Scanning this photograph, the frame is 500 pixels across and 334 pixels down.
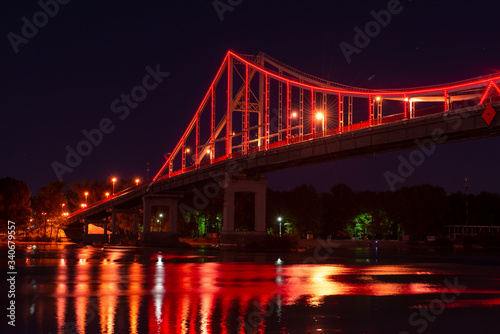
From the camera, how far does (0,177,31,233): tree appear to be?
117 m

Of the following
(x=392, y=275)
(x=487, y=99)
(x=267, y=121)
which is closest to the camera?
(x=392, y=275)

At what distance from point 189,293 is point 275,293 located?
3.27 m

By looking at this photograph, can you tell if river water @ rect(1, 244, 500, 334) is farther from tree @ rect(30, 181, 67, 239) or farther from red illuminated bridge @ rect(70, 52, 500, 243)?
tree @ rect(30, 181, 67, 239)

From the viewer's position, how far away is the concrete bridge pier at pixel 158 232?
95312 millimetres

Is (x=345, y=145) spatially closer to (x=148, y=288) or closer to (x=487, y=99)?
(x=487, y=99)

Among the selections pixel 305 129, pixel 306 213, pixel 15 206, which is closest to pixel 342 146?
pixel 305 129

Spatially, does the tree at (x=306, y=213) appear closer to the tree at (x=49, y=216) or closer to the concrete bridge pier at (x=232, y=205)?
the tree at (x=49, y=216)

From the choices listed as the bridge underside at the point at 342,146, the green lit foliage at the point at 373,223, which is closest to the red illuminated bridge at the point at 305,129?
the bridge underside at the point at 342,146

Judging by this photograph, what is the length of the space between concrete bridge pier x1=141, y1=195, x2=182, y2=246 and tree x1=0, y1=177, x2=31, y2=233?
2599 centimetres

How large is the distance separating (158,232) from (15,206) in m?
36.9

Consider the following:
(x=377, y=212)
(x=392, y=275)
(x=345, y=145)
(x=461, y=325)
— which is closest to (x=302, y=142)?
(x=345, y=145)

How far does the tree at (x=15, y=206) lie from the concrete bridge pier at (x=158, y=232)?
25991mm

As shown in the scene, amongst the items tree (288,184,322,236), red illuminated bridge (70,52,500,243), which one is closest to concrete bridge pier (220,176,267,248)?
red illuminated bridge (70,52,500,243)

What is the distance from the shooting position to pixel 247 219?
13388 cm
